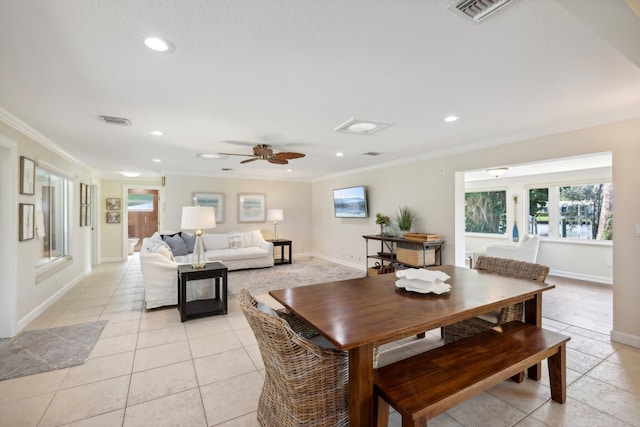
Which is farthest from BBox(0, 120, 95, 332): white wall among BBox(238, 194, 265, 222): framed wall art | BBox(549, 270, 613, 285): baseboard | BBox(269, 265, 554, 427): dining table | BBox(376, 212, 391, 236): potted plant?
BBox(549, 270, 613, 285): baseboard

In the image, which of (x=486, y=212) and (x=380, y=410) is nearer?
(x=380, y=410)

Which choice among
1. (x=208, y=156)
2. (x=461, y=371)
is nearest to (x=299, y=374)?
(x=461, y=371)

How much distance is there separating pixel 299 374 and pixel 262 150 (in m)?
3.20

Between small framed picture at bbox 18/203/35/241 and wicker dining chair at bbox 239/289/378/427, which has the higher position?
small framed picture at bbox 18/203/35/241

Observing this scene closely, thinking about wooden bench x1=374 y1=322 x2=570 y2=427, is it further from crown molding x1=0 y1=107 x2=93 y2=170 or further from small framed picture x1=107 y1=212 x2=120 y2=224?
small framed picture x1=107 y1=212 x2=120 y2=224

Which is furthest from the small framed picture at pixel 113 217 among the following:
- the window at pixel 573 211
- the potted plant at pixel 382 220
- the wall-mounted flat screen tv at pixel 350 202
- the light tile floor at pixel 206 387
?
the window at pixel 573 211

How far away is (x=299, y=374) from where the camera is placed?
144cm

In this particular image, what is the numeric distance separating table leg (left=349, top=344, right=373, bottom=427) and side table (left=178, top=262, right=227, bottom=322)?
8.87 ft

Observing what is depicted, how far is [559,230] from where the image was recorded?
6.05 metres

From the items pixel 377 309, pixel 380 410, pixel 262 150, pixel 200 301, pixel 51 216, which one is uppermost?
pixel 262 150

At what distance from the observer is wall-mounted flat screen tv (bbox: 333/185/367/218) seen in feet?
20.8

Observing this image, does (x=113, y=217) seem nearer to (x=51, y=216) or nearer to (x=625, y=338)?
(x=51, y=216)

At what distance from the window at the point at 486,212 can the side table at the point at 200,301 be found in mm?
6351

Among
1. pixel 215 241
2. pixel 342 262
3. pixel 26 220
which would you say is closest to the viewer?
pixel 26 220
